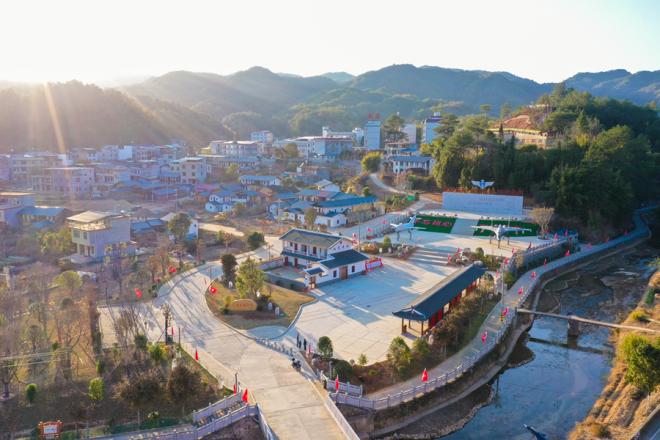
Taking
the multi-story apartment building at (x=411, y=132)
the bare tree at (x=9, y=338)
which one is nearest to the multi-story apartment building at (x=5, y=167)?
the bare tree at (x=9, y=338)

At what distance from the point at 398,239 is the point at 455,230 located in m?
6.66

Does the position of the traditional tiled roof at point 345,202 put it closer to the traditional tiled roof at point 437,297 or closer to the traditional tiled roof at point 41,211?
the traditional tiled roof at point 437,297

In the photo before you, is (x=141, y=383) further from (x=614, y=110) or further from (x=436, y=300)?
(x=614, y=110)

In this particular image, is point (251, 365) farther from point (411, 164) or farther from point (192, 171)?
point (192, 171)

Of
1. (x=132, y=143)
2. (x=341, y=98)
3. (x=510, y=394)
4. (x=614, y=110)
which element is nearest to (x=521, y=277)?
(x=510, y=394)

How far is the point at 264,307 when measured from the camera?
81.6 ft

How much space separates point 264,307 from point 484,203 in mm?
30273

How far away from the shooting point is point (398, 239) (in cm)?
3956

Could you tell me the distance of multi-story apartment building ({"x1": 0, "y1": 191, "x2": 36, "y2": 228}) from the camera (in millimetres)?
43688

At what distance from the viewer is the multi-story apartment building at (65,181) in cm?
6066

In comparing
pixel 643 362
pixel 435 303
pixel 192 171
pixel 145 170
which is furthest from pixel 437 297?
pixel 145 170

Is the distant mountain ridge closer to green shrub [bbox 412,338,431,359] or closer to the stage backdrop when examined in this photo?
Answer: the stage backdrop

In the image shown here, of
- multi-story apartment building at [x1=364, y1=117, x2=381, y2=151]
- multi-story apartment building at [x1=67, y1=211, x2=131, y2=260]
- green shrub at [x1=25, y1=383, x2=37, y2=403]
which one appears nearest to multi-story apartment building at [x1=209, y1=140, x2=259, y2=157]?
multi-story apartment building at [x1=364, y1=117, x2=381, y2=151]

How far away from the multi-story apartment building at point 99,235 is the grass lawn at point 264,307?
1126 cm
